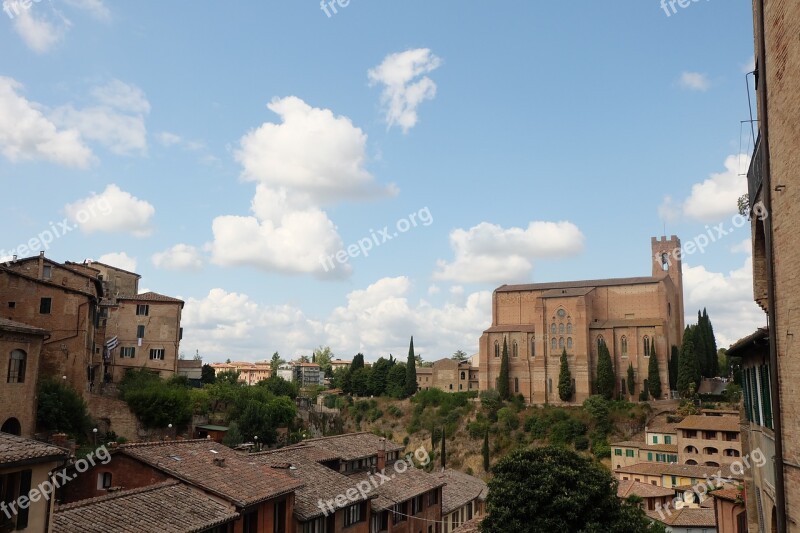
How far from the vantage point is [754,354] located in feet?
45.8

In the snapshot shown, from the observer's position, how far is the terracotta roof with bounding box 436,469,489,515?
35656 millimetres

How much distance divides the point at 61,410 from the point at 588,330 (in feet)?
211

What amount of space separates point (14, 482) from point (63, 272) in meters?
32.5

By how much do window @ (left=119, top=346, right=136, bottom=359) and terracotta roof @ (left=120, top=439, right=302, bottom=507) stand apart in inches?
1058

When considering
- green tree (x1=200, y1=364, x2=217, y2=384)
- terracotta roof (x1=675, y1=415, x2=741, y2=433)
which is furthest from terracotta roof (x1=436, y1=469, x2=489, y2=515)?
green tree (x1=200, y1=364, x2=217, y2=384)

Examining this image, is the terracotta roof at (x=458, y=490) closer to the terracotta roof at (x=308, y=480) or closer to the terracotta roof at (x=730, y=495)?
the terracotta roof at (x=308, y=480)

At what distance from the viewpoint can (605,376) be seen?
73.9 metres

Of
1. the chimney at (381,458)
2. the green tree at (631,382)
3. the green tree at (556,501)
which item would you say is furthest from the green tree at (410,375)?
the green tree at (556,501)

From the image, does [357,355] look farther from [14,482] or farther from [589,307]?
[14,482]

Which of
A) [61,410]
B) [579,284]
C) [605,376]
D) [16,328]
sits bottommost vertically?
[61,410]

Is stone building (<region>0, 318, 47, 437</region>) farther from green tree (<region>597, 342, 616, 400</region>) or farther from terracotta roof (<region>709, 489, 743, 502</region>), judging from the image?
green tree (<region>597, 342, 616, 400</region>)

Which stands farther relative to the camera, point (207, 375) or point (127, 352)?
point (207, 375)

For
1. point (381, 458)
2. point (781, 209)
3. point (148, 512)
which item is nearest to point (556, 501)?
point (381, 458)

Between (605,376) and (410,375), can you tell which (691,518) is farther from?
(410,375)
